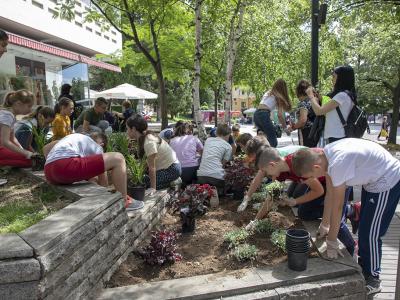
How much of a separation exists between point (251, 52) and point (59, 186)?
1529 centimetres

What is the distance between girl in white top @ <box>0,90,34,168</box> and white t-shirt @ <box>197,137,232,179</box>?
2.42 meters

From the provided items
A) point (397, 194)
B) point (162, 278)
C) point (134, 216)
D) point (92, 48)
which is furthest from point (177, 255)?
point (92, 48)

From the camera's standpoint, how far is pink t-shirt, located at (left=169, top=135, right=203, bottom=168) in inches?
252

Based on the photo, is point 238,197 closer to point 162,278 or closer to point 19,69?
point 162,278

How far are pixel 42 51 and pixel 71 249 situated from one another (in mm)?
12513

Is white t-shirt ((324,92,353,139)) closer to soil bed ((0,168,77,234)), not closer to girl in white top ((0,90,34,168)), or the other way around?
soil bed ((0,168,77,234))

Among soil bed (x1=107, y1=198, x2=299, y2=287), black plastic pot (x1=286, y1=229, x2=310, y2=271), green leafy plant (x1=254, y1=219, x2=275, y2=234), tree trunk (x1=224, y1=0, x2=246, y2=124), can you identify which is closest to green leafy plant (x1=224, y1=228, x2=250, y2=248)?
soil bed (x1=107, y1=198, x2=299, y2=287)

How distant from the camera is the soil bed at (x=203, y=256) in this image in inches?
136

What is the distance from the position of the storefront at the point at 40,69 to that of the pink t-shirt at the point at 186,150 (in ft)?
25.8

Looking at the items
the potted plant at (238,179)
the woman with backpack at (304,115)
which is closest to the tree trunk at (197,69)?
the woman with backpack at (304,115)

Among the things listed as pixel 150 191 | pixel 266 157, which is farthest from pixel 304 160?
pixel 150 191

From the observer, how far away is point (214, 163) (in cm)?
596

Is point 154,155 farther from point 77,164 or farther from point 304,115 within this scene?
point 304,115

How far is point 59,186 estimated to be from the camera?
13.7 feet
